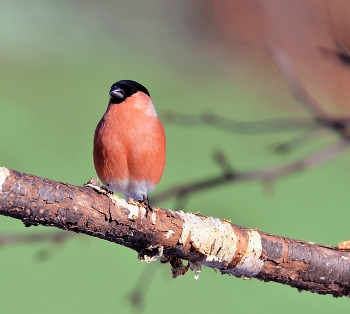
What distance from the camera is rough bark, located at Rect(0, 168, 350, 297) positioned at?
1.81m

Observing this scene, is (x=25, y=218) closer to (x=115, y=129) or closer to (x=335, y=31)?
(x=115, y=129)

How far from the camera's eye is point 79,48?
30.3 feet

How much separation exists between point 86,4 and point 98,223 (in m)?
9.14

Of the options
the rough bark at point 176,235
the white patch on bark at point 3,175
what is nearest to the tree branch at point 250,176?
the rough bark at point 176,235

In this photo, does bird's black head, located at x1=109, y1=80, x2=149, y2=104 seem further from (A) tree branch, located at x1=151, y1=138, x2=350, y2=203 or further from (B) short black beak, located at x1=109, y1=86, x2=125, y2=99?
(A) tree branch, located at x1=151, y1=138, x2=350, y2=203

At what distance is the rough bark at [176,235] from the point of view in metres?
1.81

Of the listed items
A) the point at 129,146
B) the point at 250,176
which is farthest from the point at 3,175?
the point at 250,176

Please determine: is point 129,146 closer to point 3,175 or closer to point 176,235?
point 176,235

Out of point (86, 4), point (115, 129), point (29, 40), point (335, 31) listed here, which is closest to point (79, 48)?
point (29, 40)

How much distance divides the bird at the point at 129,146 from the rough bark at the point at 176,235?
0.56m

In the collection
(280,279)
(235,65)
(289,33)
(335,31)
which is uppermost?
(235,65)

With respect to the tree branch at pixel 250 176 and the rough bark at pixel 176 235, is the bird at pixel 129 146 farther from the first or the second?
the rough bark at pixel 176 235

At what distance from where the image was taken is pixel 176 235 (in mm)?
2141

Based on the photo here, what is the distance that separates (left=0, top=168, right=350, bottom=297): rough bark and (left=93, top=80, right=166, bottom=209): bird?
1.85 ft
